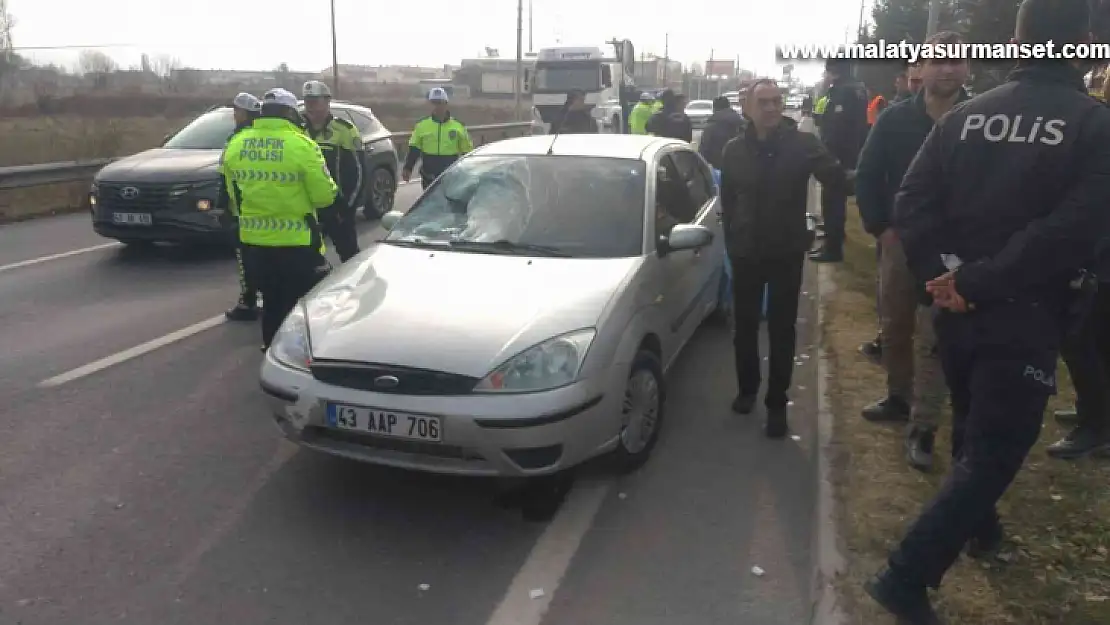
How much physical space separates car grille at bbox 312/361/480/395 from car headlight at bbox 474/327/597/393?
0.08m

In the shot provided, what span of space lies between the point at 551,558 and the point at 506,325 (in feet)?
3.28

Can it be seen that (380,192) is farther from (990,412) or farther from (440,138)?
(990,412)

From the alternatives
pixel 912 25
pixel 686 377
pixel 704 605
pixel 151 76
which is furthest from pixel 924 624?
pixel 151 76

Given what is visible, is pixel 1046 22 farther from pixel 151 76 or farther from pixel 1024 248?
pixel 151 76

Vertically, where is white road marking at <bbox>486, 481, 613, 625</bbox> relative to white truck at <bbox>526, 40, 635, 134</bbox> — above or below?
below

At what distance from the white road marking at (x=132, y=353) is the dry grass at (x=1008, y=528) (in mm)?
4567

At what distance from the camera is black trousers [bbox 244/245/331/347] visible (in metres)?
5.41

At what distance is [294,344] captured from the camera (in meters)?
4.05

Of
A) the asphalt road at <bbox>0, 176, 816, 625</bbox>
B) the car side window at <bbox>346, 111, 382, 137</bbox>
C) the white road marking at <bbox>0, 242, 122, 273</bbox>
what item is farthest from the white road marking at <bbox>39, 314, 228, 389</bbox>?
the car side window at <bbox>346, 111, 382, 137</bbox>

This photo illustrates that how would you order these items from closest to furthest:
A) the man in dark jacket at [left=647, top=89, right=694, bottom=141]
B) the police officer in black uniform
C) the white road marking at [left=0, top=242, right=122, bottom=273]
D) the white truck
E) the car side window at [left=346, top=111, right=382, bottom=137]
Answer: the police officer in black uniform, the white road marking at [left=0, top=242, right=122, bottom=273], the man in dark jacket at [left=647, top=89, right=694, bottom=141], the car side window at [left=346, top=111, right=382, bottom=137], the white truck

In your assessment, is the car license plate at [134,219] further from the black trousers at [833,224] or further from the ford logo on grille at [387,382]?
the black trousers at [833,224]

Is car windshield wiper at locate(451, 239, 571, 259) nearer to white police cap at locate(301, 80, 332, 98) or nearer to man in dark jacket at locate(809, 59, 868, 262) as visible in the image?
white police cap at locate(301, 80, 332, 98)

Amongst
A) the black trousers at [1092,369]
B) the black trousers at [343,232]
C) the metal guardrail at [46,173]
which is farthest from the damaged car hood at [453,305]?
the metal guardrail at [46,173]

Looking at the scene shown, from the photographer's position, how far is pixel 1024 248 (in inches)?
102
